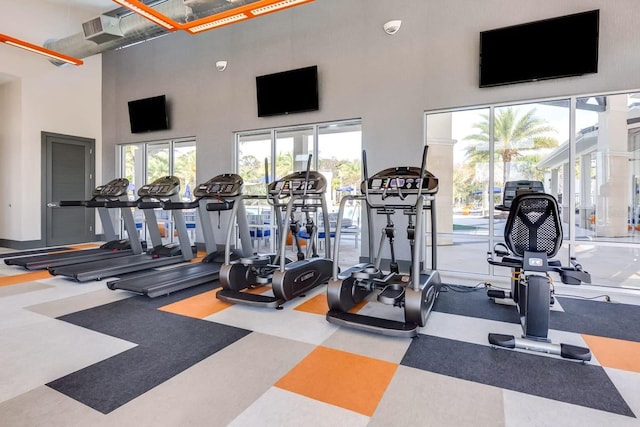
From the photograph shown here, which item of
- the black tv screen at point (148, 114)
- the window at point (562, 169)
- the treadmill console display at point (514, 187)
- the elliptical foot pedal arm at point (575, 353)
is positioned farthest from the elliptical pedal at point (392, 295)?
the black tv screen at point (148, 114)

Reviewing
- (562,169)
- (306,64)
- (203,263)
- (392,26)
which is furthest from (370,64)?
(203,263)

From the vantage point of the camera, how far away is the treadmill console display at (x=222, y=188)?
197 inches

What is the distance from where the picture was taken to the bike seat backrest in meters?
2.80

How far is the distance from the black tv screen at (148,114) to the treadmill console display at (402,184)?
642 centimetres

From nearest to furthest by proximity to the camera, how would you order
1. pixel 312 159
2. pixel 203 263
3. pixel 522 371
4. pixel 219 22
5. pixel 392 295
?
1. pixel 522 371
2. pixel 392 295
3. pixel 219 22
4. pixel 203 263
5. pixel 312 159

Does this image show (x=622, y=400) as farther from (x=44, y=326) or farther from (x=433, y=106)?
(x=44, y=326)

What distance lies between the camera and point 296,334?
3092mm

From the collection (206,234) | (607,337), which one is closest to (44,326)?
(206,234)

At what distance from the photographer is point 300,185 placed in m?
4.24

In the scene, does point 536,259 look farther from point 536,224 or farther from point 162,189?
point 162,189

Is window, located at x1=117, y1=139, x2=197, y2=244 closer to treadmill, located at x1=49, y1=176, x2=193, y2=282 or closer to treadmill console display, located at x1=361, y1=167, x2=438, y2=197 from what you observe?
treadmill, located at x1=49, y1=176, x2=193, y2=282

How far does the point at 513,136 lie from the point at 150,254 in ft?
21.3

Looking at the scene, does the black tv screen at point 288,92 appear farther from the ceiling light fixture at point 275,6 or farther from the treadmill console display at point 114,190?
the treadmill console display at point 114,190

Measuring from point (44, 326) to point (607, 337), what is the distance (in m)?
5.30
